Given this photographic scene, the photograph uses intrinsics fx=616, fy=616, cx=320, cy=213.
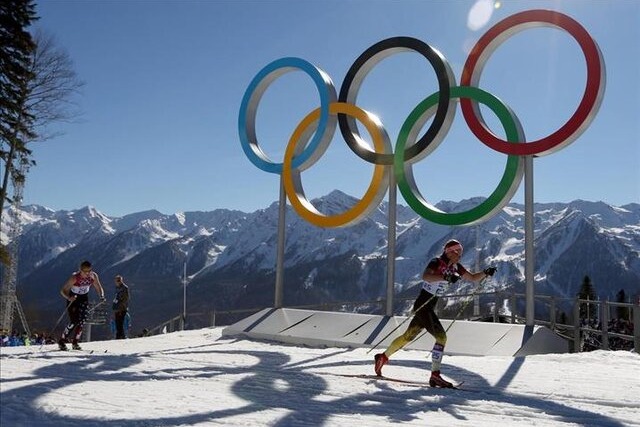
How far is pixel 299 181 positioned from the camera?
16438 millimetres

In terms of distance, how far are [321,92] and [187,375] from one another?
31.5ft

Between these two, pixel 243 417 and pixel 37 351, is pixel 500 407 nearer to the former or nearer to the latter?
pixel 243 417

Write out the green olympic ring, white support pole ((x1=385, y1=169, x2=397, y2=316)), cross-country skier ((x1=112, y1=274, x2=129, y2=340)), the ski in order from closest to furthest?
the ski
the green olympic ring
white support pole ((x1=385, y1=169, x2=397, y2=316))
cross-country skier ((x1=112, y1=274, x2=129, y2=340))

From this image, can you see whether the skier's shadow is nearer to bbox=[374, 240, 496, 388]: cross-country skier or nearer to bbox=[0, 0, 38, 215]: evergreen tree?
bbox=[374, 240, 496, 388]: cross-country skier

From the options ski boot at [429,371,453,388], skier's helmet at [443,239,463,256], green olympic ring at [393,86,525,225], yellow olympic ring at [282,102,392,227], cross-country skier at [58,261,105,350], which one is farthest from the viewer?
yellow olympic ring at [282,102,392,227]

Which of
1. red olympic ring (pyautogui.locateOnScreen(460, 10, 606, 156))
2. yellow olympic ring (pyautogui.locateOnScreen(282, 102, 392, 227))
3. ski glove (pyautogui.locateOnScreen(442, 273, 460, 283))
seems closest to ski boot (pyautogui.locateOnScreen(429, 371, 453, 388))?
ski glove (pyautogui.locateOnScreen(442, 273, 460, 283))

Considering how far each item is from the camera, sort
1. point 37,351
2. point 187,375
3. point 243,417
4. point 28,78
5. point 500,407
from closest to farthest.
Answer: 1. point 243,417
2. point 500,407
3. point 187,375
4. point 37,351
5. point 28,78

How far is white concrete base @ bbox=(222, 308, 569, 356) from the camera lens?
38.8 feet

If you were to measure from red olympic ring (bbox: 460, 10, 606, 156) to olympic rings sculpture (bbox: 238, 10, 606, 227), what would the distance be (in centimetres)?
2

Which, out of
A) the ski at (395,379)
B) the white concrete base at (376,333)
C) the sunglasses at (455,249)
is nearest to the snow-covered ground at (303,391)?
the ski at (395,379)

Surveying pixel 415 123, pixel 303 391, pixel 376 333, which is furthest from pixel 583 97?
pixel 303 391

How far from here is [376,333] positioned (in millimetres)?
13320

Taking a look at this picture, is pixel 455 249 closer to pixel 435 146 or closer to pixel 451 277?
pixel 451 277

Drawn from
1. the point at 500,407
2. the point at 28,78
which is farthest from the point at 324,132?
the point at 28,78
